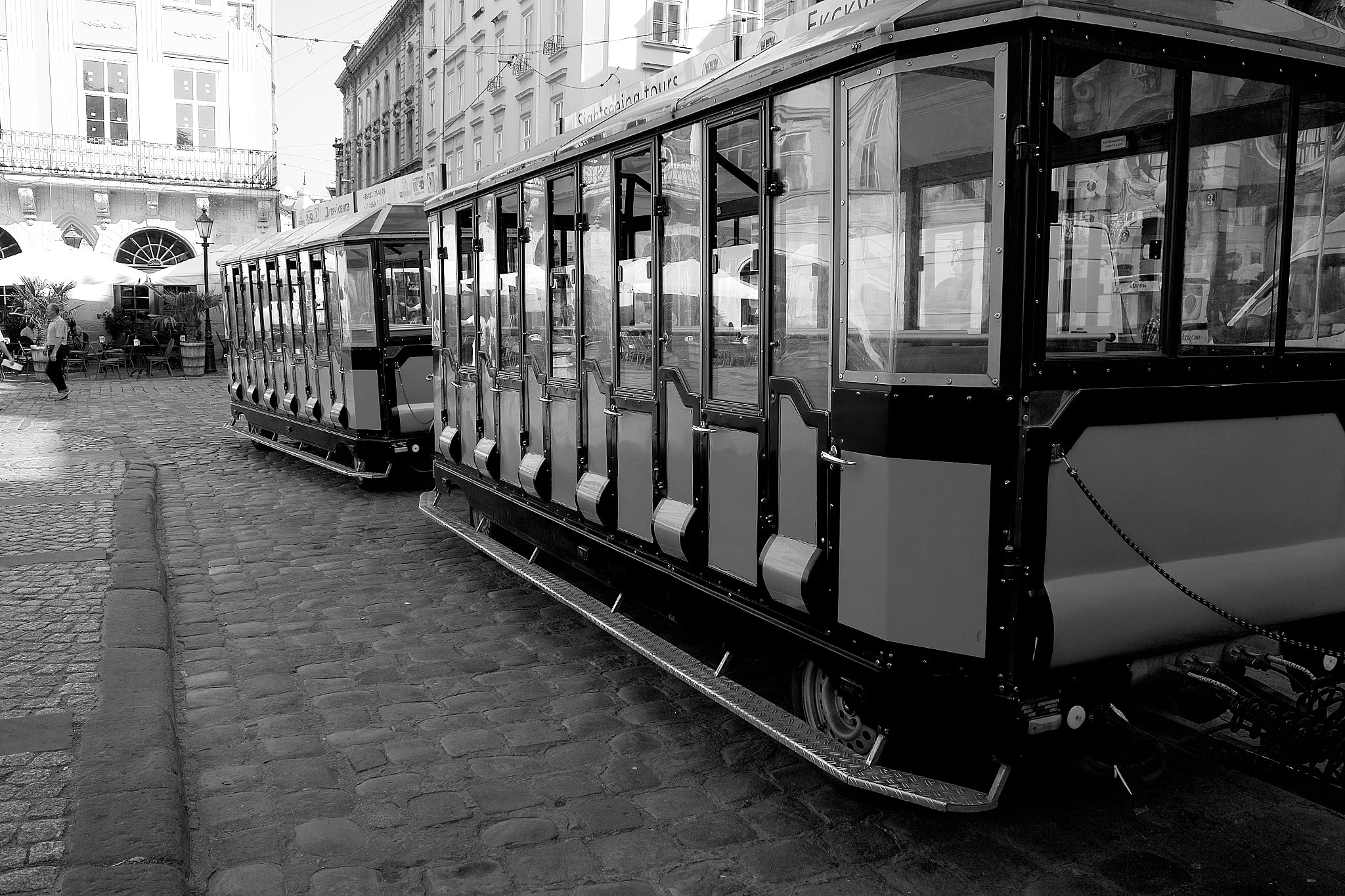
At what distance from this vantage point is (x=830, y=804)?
4051 mm

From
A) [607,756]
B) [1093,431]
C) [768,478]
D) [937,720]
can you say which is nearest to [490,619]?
[607,756]

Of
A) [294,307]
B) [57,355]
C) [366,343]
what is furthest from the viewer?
[57,355]

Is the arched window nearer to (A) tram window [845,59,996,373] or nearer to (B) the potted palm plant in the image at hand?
(B) the potted palm plant

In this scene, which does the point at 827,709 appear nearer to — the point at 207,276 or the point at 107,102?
the point at 207,276

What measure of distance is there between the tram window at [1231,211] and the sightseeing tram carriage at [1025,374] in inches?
0.5

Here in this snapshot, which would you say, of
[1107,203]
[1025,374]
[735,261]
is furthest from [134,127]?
[1025,374]

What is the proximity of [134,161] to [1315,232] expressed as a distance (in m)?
33.6

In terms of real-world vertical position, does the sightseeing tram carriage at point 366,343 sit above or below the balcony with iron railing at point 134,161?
below

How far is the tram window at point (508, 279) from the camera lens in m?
7.06

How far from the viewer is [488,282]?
7.56 metres

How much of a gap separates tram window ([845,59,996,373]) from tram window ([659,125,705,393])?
114 centimetres

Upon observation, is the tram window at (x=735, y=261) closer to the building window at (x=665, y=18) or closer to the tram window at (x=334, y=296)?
the tram window at (x=334, y=296)

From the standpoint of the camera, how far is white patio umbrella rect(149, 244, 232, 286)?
30578 mm

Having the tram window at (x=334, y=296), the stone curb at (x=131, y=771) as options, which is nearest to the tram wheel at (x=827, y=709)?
the stone curb at (x=131, y=771)
